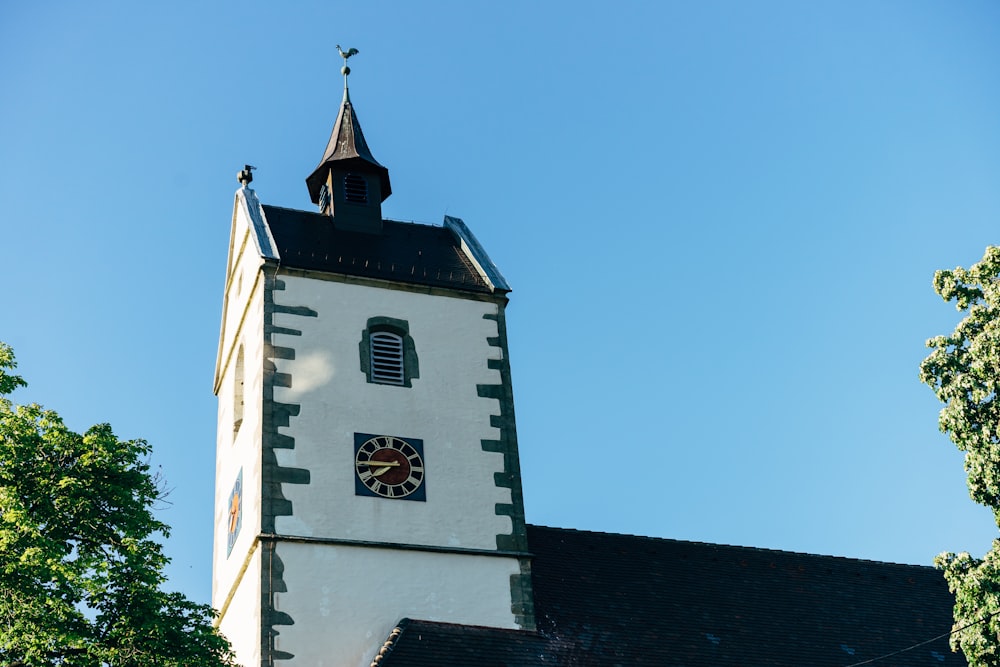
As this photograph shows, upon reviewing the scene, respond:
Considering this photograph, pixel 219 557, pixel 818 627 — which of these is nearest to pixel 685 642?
pixel 818 627

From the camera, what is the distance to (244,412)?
2278 cm

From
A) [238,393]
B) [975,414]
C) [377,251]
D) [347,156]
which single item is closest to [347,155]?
[347,156]

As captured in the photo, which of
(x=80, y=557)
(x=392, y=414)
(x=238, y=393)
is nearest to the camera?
(x=80, y=557)

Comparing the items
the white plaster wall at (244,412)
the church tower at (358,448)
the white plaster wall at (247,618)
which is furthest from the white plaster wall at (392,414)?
the white plaster wall at (247,618)

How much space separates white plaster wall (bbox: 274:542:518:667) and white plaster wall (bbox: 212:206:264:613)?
0.67 meters

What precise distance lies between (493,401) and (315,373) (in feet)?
9.34

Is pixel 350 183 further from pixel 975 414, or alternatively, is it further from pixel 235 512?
pixel 975 414

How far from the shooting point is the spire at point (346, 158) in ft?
85.0

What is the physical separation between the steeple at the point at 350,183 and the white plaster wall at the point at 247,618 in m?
7.25

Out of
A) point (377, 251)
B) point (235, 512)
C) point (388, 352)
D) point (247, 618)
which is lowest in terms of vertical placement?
point (247, 618)

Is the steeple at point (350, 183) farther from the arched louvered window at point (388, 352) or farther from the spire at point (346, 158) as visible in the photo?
the arched louvered window at point (388, 352)

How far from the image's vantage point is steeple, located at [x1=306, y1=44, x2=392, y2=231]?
82.5ft

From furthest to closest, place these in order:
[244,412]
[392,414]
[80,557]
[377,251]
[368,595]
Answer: [377,251] < [244,412] < [392,414] < [368,595] < [80,557]

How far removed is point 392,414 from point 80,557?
5666mm
